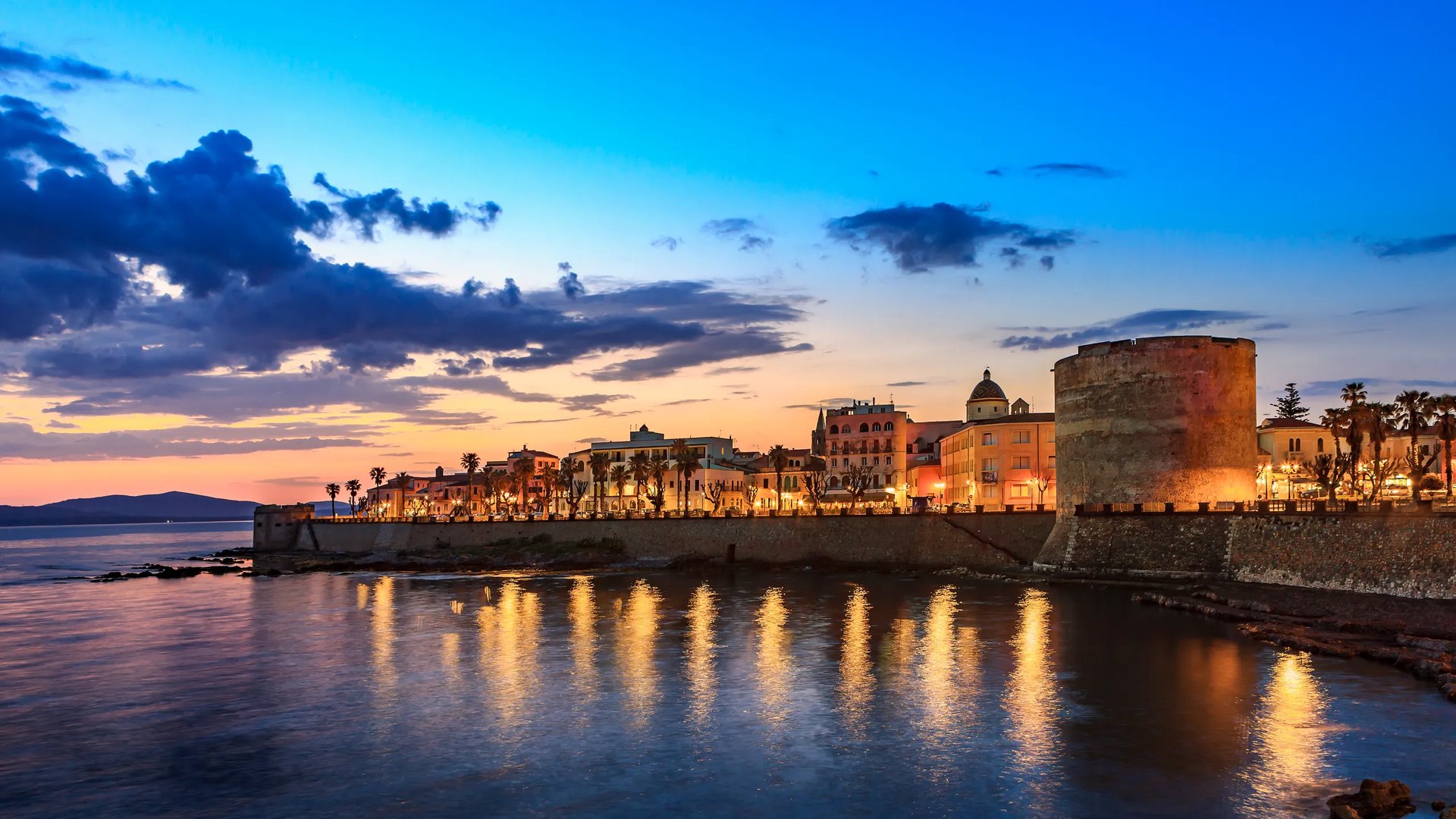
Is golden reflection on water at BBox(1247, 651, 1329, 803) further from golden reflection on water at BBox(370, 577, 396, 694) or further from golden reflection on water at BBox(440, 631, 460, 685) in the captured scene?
golden reflection on water at BBox(370, 577, 396, 694)

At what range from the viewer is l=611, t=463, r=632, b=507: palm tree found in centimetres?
11094

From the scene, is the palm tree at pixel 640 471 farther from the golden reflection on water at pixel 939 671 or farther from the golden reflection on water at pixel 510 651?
the golden reflection on water at pixel 939 671

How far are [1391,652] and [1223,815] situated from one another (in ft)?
51.1

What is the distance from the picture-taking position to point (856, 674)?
29250mm

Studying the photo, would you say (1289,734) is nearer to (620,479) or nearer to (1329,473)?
(1329,473)

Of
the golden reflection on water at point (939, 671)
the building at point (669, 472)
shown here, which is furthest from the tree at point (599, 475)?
the golden reflection on water at point (939, 671)

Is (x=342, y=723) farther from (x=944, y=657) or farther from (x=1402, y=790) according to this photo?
(x=1402, y=790)

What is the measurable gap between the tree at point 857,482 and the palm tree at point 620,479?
23.8 metres

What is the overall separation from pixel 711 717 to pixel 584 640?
1346 centimetres

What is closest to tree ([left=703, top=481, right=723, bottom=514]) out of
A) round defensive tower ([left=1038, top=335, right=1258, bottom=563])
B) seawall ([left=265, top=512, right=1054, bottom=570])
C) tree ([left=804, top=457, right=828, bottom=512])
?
tree ([left=804, top=457, right=828, bottom=512])

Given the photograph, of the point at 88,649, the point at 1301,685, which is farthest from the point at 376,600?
the point at 1301,685

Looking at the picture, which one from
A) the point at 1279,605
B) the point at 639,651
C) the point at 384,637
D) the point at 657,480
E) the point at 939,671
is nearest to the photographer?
the point at 939,671

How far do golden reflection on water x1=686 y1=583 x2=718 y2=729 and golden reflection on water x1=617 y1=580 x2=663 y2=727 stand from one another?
3.36 ft

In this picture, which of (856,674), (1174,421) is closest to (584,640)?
(856,674)
